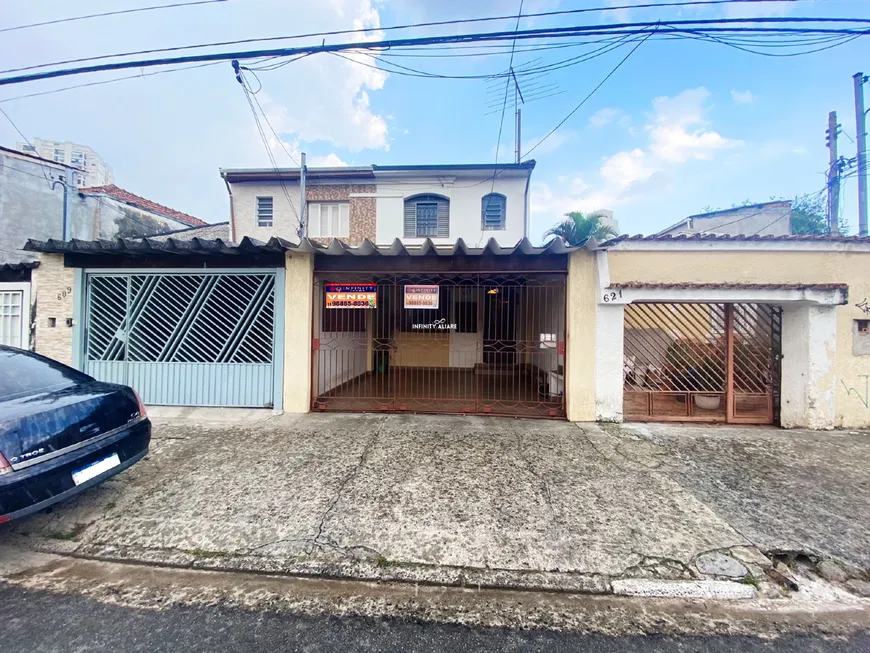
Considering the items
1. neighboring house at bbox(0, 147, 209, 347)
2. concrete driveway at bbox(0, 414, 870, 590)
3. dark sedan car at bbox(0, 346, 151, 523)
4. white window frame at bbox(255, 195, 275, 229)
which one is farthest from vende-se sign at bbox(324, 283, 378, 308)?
neighboring house at bbox(0, 147, 209, 347)

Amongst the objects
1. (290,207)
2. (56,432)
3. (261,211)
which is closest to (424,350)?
(290,207)

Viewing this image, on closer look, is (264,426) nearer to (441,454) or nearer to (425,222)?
(441,454)

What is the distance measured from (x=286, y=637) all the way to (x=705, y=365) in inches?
256

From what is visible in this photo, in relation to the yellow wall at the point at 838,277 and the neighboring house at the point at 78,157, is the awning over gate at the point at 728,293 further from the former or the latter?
the neighboring house at the point at 78,157

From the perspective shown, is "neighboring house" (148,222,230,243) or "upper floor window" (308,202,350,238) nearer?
"upper floor window" (308,202,350,238)

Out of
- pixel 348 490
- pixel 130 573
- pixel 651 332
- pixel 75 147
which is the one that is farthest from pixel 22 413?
pixel 75 147

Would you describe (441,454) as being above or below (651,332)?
below

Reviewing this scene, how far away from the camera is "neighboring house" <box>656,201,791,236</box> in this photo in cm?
1166

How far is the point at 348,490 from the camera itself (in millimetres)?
3453

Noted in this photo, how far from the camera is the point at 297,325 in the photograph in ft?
18.8

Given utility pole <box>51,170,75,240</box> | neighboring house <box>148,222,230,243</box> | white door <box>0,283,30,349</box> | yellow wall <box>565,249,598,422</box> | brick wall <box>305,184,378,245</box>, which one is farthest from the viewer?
neighboring house <box>148,222,230,243</box>

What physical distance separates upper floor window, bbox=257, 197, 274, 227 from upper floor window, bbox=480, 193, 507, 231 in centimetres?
733

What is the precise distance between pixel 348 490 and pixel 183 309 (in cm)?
477

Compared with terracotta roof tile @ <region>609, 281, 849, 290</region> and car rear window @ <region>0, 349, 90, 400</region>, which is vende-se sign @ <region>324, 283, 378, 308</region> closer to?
car rear window @ <region>0, 349, 90, 400</region>
